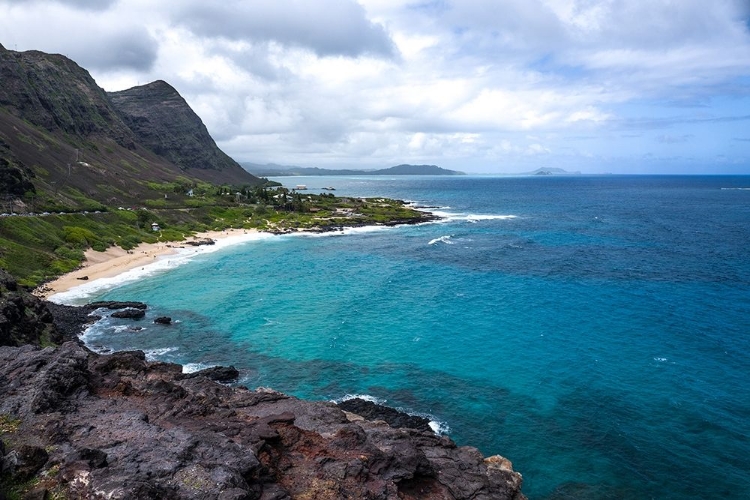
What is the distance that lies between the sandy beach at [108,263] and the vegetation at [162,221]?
1.27 meters

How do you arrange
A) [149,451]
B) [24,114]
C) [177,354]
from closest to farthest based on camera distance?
1. [149,451]
2. [177,354]
3. [24,114]

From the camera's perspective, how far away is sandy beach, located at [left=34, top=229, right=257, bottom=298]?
199ft

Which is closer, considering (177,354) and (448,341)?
(177,354)

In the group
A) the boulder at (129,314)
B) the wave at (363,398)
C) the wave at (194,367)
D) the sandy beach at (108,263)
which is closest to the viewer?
the wave at (363,398)

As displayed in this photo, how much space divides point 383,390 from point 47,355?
21.5 metres

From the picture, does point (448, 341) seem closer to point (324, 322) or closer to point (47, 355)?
point (324, 322)

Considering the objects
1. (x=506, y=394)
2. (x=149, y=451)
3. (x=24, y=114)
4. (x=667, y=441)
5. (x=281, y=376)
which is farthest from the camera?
(x=24, y=114)

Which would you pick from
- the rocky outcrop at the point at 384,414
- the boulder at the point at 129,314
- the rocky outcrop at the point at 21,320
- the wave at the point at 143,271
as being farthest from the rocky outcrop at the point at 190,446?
the wave at the point at 143,271

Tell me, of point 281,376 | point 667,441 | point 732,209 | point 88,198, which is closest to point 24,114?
point 88,198

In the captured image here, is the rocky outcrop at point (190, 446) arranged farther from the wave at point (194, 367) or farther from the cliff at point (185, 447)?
the wave at point (194, 367)

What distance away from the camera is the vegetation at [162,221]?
66.1 meters

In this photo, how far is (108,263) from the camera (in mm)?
76000

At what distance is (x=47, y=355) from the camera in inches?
936

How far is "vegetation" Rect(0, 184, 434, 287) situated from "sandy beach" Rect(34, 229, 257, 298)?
1270 mm
